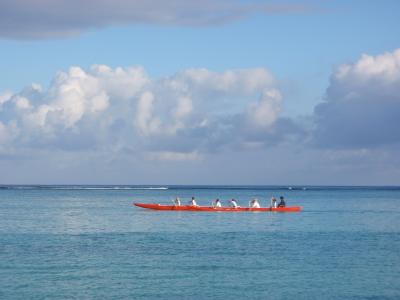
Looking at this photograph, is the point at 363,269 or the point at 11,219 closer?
the point at 363,269

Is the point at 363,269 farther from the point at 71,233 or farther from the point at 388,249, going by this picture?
the point at 71,233

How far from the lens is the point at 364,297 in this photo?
32.9 meters

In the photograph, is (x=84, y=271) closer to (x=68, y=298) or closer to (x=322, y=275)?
(x=68, y=298)

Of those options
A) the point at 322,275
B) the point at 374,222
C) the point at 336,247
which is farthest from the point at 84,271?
the point at 374,222

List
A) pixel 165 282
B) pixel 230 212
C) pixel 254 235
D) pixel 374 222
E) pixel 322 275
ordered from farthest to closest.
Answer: pixel 230 212 < pixel 374 222 < pixel 254 235 < pixel 322 275 < pixel 165 282

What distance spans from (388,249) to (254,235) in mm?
12346

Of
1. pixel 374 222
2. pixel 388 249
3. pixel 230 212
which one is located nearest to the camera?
pixel 388 249

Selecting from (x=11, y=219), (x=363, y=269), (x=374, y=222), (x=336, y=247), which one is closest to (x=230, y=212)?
(x=374, y=222)

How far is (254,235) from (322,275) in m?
20.3

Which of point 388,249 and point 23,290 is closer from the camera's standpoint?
point 23,290

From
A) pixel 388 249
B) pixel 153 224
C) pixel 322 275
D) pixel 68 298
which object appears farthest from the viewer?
pixel 153 224

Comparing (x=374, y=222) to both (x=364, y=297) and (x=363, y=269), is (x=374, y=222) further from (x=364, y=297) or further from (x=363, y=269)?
(x=364, y=297)

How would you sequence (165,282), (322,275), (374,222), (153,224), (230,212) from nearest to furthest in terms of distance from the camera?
(165,282)
(322,275)
(153,224)
(374,222)
(230,212)

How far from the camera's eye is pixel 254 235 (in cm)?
5800
